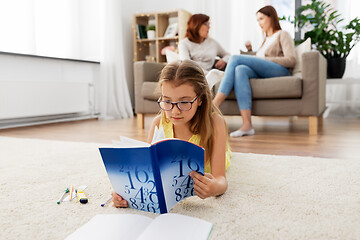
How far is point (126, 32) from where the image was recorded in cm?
399

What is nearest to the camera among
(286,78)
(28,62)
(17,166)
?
(17,166)

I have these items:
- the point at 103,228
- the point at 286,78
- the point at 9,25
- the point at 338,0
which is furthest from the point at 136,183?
the point at 338,0

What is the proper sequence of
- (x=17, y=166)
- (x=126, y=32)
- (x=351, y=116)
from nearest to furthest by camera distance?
1. (x=17, y=166)
2. (x=351, y=116)
3. (x=126, y=32)

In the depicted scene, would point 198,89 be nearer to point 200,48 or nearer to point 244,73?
point 244,73

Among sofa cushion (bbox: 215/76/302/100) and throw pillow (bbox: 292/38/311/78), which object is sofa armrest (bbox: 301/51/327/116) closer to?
sofa cushion (bbox: 215/76/302/100)

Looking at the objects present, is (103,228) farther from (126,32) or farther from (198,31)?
(126,32)

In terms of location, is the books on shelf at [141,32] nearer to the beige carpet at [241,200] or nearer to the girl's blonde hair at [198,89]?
the beige carpet at [241,200]

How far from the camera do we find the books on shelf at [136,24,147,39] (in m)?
3.83

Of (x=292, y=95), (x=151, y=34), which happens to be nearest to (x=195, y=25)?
(x=292, y=95)

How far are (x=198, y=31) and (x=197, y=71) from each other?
1.68 metres

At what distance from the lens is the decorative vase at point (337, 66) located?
298 cm

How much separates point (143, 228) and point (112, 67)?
10.1 feet

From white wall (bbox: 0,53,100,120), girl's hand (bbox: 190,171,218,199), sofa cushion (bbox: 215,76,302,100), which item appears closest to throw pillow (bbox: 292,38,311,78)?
sofa cushion (bbox: 215,76,302,100)

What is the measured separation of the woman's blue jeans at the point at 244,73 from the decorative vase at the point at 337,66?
43.3 inches
